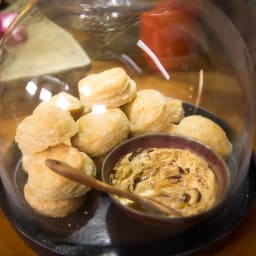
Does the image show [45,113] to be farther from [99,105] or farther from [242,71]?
[242,71]

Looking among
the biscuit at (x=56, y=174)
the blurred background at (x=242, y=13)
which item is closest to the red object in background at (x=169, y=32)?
the biscuit at (x=56, y=174)

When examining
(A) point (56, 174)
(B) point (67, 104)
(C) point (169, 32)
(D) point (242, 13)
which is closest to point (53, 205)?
(A) point (56, 174)

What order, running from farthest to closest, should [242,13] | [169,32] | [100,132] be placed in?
[242,13]
[169,32]
[100,132]

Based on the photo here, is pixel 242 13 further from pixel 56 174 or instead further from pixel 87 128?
pixel 56 174

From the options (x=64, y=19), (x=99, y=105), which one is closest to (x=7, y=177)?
(x=99, y=105)

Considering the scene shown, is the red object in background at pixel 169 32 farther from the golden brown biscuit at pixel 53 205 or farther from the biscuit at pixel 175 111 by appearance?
the golden brown biscuit at pixel 53 205

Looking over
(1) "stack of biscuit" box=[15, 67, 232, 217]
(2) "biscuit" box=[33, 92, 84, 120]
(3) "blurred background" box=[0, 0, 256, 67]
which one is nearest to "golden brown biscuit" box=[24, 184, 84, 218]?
(1) "stack of biscuit" box=[15, 67, 232, 217]

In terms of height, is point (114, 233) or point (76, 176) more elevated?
point (76, 176)
